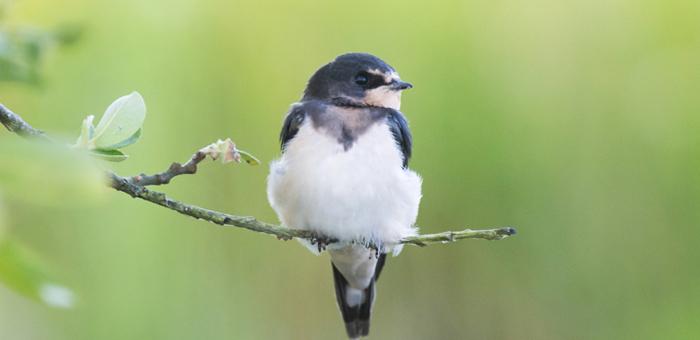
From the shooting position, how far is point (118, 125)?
481 millimetres

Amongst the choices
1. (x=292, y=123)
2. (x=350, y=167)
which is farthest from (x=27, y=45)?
(x=292, y=123)

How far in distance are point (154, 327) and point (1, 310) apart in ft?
1.47

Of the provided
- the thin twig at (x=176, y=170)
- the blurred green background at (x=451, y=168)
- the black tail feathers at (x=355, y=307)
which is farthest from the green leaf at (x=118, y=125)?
the blurred green background at (x=451, y=168)

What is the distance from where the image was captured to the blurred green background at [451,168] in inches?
74.7

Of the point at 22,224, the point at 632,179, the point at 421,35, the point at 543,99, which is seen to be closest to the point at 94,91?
the point at 22,224

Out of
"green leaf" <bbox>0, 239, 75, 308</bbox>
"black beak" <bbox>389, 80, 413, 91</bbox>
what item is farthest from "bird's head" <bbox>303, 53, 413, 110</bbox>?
"green leaf" <bbox>0, 239, 75, 308</bbox>

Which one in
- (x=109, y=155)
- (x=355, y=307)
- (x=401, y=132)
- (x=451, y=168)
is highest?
(x=451, y=168)

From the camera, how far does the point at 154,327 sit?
1858mm

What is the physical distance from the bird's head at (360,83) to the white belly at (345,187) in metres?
0.09

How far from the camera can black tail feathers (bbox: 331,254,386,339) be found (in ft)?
5.35

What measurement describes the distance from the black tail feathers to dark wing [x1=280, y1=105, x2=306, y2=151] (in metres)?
0.35

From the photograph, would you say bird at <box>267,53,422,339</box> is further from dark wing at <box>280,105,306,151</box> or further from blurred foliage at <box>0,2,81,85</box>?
blurred foliage at <box>0,2,81,85</box>

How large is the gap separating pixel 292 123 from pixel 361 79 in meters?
0.13

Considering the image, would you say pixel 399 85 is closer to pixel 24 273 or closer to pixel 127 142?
pixel 127 142
